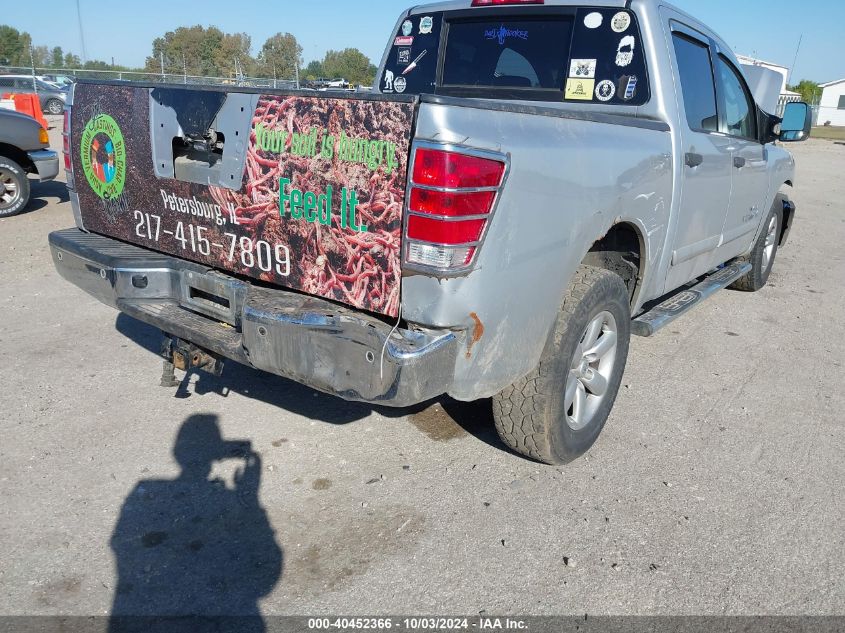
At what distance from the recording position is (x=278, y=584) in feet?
8.29

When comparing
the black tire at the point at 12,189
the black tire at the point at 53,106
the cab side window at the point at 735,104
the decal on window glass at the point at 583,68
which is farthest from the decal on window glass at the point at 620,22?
the black tire at the point at 53,106

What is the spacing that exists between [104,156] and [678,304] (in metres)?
3.32

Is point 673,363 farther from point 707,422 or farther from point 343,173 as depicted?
point 343,173

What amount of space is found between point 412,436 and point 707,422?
1.69 meters

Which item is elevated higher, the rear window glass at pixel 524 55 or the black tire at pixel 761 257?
the rear window glass at pixel 524 55

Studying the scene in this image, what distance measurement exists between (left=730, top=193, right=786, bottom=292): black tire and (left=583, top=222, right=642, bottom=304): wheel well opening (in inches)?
118

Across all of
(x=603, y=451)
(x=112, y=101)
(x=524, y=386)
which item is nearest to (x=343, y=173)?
(x=524, y=386)

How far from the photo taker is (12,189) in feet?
28.4

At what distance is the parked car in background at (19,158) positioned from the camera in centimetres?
848

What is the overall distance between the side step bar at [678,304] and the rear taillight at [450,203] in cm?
174

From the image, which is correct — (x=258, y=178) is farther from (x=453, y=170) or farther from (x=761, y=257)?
(x=761, y=257)

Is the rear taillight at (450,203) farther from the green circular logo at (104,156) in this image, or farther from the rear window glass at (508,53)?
the rear window glass at (508,53)

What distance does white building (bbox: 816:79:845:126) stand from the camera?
68812 mm

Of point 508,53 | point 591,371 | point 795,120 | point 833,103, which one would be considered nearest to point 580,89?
point 508,53
